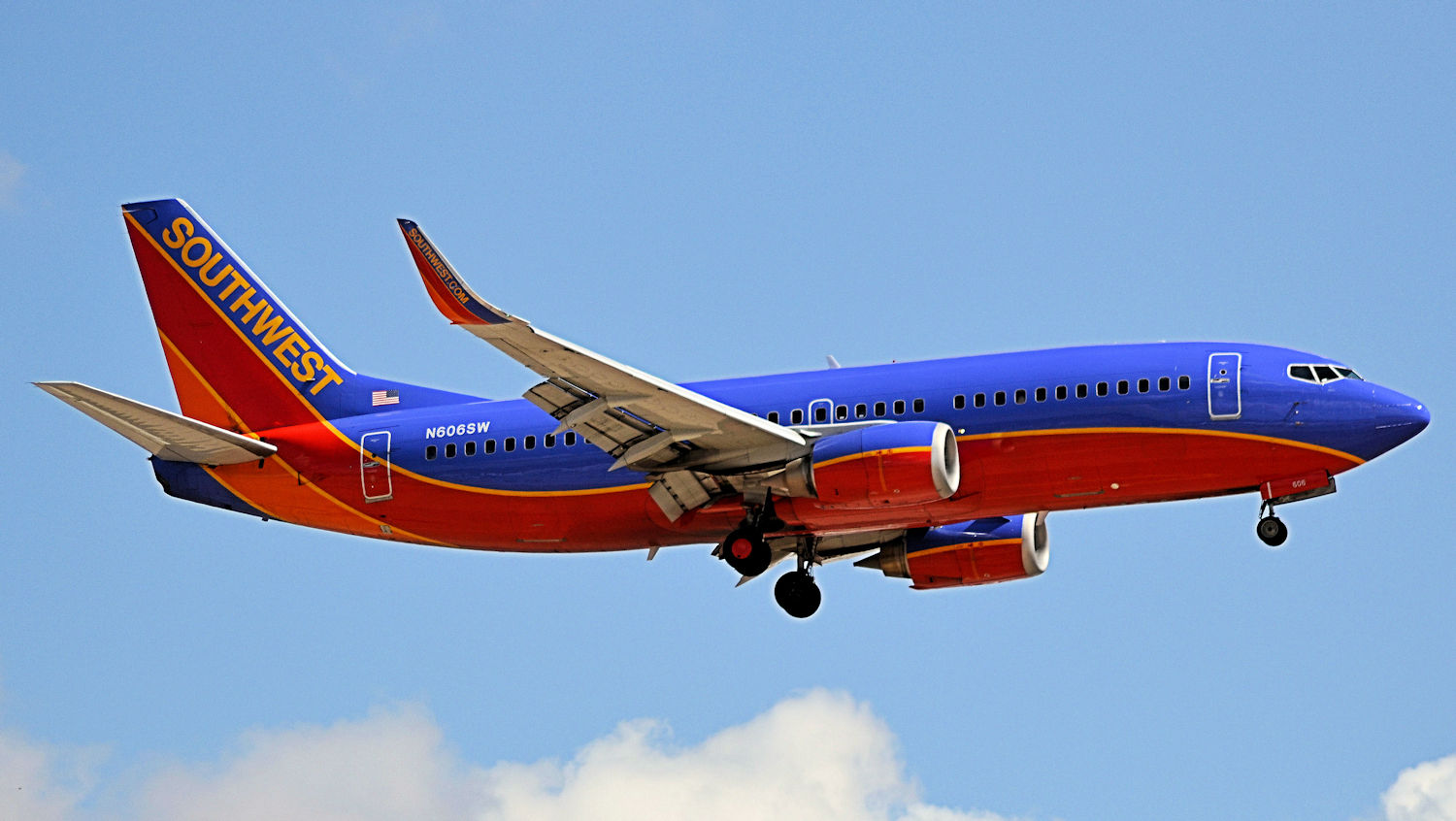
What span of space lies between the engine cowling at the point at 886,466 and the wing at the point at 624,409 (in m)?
0.84

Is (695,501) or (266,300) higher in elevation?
(266,300)

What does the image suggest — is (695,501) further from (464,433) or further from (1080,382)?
(1080,382)

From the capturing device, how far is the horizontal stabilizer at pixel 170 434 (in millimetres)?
38781

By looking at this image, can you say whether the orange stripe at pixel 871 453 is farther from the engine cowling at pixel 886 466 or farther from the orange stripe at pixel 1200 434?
the orange stripe at pixel 1200 434

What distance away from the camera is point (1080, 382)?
1439 inches

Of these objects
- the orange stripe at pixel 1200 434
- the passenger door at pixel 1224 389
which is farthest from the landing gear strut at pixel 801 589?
the passenger door at pixel 1224 389

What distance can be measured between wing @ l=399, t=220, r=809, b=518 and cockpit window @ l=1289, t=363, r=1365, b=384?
9.68 metres

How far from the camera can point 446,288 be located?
105 feet

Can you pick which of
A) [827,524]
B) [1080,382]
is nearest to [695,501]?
[827,524]

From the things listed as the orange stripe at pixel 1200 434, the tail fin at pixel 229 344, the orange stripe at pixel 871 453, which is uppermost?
the tail fin at pixel 229 344

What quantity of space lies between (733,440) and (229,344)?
14.0 meters

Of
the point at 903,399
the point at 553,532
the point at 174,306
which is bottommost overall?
the point at 553,532

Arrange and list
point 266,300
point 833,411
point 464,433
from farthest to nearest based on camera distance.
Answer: point 266,300
point 464,433
point 833,411

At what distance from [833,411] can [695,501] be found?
11.5 feet
